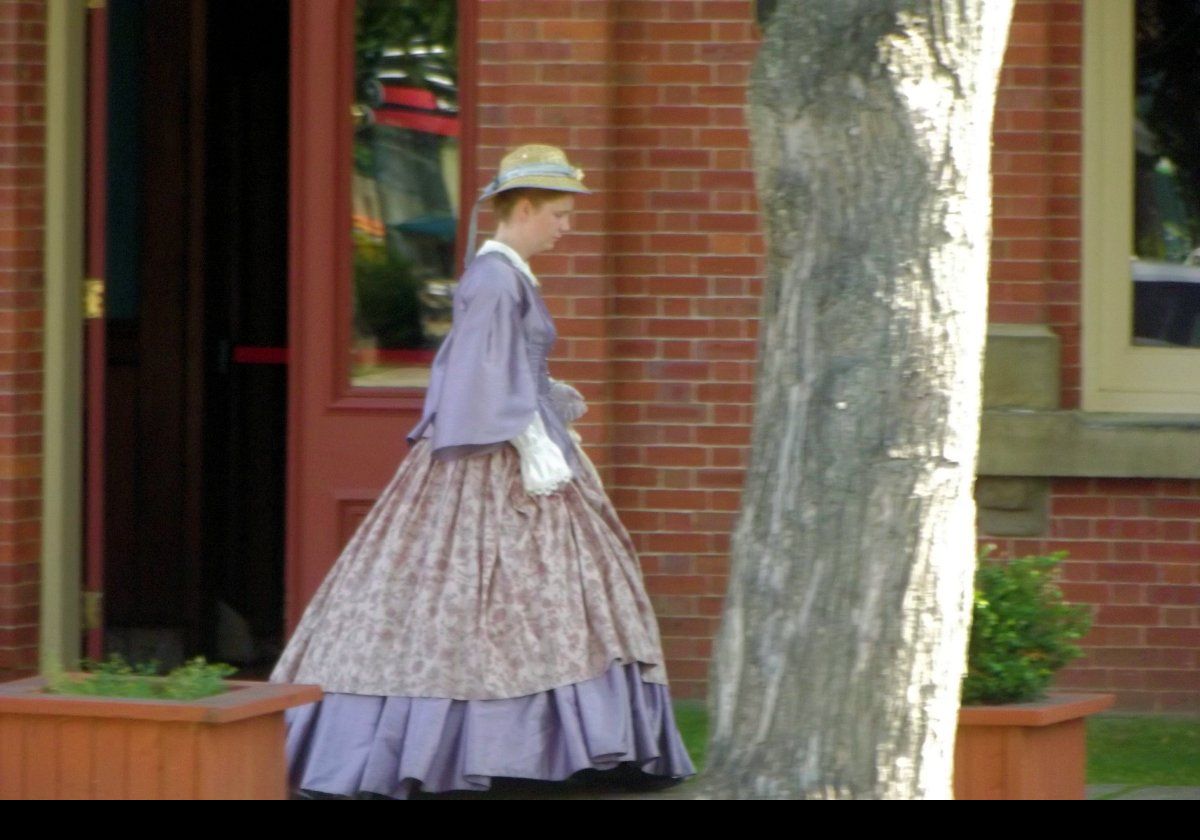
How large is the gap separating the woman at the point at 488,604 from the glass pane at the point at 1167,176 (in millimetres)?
2408

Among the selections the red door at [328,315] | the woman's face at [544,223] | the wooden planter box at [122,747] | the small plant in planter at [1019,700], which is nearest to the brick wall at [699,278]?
the red door at [328,315]

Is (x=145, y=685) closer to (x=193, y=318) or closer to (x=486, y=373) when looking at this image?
(x=486, y=373)

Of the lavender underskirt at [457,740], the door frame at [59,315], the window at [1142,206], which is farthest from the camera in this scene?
the door frame at [59,315]

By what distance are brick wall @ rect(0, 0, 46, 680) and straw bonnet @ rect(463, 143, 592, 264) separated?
2.26m

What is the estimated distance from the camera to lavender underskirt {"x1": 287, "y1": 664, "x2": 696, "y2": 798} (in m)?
5.67

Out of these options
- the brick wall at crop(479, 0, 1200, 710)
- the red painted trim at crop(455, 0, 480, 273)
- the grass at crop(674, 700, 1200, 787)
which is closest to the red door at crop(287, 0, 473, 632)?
the red painted trim at crop(455, 0, 480, 273)

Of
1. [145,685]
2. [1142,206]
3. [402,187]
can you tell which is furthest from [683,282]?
[145,685]

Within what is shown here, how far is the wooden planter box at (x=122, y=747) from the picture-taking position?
15.6 ft

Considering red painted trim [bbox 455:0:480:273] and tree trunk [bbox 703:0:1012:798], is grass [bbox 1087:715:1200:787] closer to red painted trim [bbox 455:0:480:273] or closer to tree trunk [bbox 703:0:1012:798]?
tree trunk [bbox 703:0:1012:798]

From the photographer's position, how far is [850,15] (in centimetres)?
386

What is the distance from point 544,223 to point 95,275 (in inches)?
90.6

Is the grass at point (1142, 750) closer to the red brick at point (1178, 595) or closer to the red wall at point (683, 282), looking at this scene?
the red wall at point (683, 282)

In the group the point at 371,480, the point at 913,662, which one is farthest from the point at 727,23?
the point at 913,662

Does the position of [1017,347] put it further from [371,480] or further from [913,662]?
[913,662]
